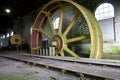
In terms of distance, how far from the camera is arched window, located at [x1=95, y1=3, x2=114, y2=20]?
21.2 ft

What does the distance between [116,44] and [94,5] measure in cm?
221

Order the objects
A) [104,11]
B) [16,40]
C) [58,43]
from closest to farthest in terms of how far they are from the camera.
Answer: [58,43] < [104,11] < [16,40]

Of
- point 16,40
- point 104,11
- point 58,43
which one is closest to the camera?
point 58,43

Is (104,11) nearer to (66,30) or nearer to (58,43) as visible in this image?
(66,30)

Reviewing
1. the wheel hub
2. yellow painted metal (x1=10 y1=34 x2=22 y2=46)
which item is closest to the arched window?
the wheel hub

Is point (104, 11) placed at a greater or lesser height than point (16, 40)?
greater

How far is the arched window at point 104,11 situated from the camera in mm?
6461

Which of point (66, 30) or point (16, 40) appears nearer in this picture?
point (66, 30)

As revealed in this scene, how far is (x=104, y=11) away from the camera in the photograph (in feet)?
22.1

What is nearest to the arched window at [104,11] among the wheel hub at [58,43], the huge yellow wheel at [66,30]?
the huge yellow wheel at [66,30]

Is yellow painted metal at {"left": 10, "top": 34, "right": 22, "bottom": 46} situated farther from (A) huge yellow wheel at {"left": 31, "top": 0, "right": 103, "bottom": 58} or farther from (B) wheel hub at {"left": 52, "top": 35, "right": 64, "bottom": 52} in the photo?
(B) wheel hub at {"left": 52, "top": 35, "right": 64, "bottom": 52}

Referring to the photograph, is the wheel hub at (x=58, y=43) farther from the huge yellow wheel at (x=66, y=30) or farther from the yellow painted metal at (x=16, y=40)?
the yellow painted metal at (x=16, y=40)

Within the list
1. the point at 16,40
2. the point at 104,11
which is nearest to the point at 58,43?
the point at 104,11

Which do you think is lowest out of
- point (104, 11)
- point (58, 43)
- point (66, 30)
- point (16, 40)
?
point (58, 43)
